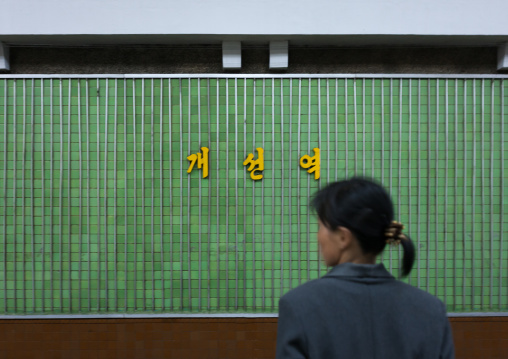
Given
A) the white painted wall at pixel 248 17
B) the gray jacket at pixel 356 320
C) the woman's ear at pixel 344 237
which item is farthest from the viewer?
the white painted wall at pixel 248 17

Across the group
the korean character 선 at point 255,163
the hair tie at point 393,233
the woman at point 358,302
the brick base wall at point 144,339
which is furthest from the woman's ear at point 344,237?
the brick base wall at point 144,339

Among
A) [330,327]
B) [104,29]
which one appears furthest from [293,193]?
[330,327]

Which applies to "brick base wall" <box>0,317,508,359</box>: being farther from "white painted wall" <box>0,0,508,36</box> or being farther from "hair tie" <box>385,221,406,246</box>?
"hair tie" <box>385,221,406,246</box>

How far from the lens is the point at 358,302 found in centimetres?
136

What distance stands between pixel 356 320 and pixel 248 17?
3.65 m

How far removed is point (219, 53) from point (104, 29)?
121 cm

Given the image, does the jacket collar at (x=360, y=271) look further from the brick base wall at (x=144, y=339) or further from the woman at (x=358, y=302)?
the brick base wall at (x=144, y=339)

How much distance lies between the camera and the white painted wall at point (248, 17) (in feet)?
14.0

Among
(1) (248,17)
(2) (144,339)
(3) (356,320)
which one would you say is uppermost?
(1) (248,17)

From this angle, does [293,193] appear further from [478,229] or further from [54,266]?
[54,266]

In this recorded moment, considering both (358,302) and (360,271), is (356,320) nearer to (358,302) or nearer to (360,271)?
(358,302)

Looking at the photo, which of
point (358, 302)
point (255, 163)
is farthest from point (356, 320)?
point (255, 163)

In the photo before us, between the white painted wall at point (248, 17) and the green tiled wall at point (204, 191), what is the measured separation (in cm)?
52

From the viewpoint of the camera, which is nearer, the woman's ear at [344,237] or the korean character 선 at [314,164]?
the woman's ear at [344,237]
